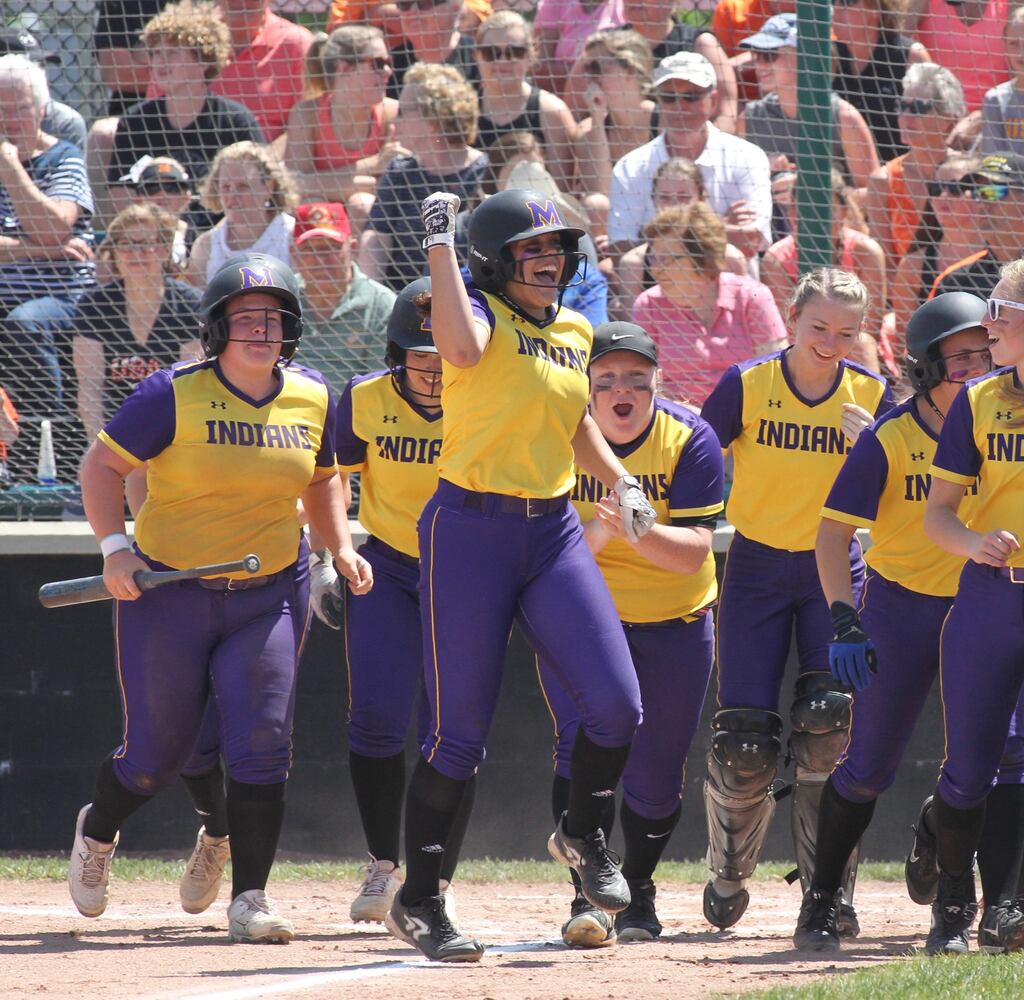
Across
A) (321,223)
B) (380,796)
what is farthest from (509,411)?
(321,223)

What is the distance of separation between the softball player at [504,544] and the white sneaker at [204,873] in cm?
117

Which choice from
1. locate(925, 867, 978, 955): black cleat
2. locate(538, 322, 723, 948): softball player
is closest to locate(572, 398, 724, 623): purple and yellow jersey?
locate(538, 322, 723, 948): softball player

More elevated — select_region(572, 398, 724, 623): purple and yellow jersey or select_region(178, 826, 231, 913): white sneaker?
select_region(572, 398, 724, 623): purple and yellow jersey

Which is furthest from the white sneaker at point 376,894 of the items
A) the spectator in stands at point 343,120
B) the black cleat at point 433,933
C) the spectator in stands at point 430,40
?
the spectator in stands at point 430,40

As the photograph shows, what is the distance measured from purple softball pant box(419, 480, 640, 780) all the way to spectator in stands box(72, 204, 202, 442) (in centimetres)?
361

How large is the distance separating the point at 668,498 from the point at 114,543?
173 centimetres

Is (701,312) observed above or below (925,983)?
above

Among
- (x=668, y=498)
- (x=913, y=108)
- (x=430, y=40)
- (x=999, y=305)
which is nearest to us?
(x=999, y=305)

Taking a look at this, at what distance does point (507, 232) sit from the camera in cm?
447

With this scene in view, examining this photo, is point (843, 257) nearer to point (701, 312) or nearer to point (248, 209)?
point (701, 312)

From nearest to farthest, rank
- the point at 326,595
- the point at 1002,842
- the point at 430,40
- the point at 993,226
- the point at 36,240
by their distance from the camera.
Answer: the point at 1002,842 < the point at 326,595 < the point at 993,226 < the point at 36,240 < the point at 430,40

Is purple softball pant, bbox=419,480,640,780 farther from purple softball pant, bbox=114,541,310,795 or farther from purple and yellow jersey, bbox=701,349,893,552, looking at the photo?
purple and yellow jersey, bbox=701,349,893,552

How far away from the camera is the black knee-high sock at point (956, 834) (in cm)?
466

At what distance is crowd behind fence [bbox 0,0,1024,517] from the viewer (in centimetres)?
760
